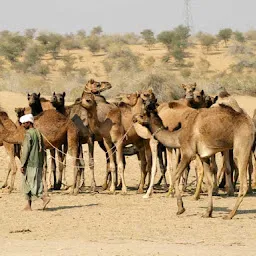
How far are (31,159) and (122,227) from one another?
235 centimetres

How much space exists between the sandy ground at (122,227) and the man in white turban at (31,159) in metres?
0.44

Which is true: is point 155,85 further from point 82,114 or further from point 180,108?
point 180,108

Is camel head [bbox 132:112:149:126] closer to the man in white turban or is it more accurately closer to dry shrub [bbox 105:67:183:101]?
the man in white turban

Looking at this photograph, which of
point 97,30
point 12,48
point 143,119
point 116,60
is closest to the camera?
point 143,119

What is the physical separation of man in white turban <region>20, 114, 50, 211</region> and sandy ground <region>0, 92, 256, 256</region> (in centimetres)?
44

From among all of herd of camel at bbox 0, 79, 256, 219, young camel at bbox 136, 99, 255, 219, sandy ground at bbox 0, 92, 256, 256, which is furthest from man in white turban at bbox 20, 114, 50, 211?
young camel at bbox 136, 99, 255, 219

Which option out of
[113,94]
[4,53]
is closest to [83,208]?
[113,94]

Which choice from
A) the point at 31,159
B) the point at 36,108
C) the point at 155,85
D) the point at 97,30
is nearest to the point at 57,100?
the point at 36,108

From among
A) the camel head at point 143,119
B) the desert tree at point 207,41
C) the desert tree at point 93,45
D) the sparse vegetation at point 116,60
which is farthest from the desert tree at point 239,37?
the camel head at point 143,119

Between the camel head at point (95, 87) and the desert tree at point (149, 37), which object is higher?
the camel head at point (95, 87)

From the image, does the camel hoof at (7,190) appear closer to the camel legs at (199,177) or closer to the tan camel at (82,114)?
the tan camel at (82,114)

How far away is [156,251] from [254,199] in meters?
Answer: 6.84

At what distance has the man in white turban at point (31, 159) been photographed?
14492 mm

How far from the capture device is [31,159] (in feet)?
47.9
